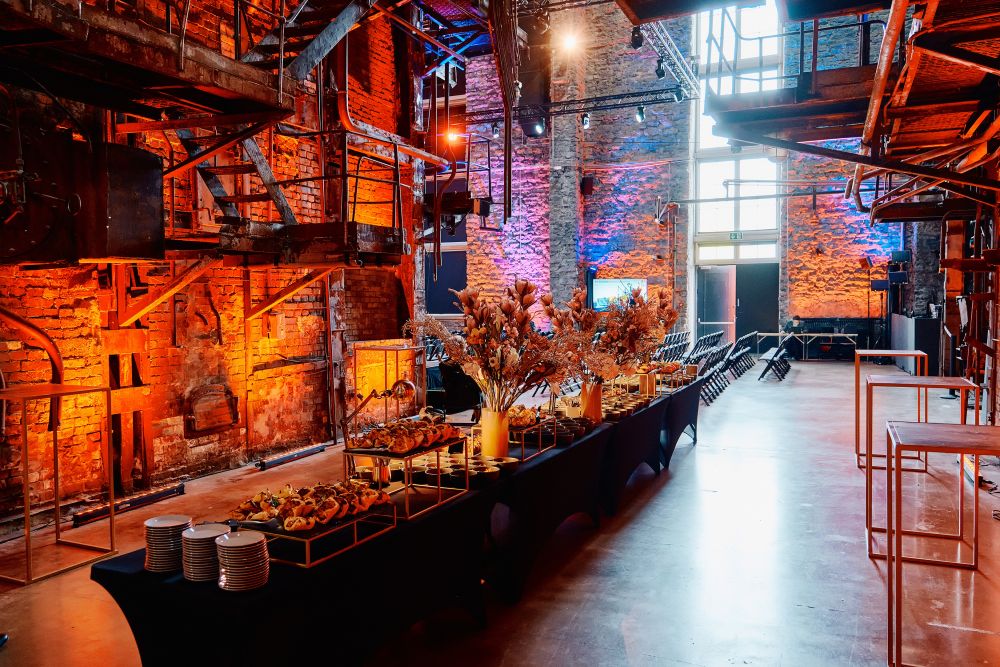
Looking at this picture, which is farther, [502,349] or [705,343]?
[705,343]

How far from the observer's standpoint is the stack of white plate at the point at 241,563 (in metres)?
2.23

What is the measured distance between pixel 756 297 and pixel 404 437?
16.4 meters

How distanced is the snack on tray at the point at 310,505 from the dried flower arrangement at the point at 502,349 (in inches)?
41.4

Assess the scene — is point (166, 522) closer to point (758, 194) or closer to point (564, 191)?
point (564, 191)

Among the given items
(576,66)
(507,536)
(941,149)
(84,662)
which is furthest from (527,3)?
(84,662)

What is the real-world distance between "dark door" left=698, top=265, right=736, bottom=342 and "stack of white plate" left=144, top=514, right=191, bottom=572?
17.1 m

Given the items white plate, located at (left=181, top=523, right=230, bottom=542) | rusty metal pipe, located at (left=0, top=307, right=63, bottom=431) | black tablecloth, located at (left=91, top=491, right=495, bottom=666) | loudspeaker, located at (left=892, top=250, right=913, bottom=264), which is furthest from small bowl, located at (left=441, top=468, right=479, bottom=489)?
loudspeaker, located at (left=892, top=250, right=913, bottom=264)

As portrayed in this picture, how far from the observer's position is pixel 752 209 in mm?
17766

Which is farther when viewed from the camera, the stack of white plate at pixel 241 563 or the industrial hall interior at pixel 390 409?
the industrial hall interior at pixel 390 409

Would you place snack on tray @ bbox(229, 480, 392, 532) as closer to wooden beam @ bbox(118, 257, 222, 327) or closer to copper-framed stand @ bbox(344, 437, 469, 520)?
copper-framed stand @ bbox(344, 437, 469, 520)

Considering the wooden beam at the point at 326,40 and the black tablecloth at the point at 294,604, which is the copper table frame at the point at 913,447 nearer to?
the black tablecloth at the point at 294,604

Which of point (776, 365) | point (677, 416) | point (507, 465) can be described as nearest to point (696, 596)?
point (507, 465)

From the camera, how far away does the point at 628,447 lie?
17.5ft

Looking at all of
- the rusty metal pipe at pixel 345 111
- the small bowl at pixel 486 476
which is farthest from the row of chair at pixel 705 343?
the small bowl at pixel 486 476
